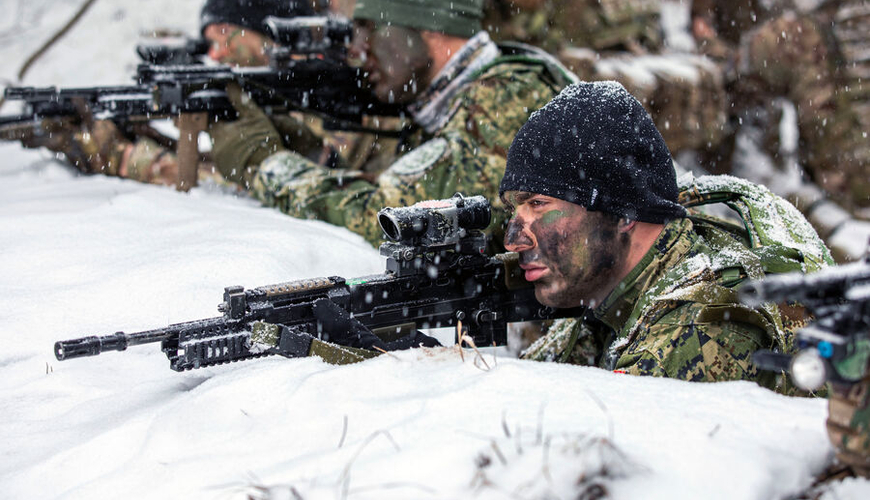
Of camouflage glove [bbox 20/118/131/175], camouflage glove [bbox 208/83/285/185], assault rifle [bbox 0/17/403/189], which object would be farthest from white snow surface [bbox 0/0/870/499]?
camouflage glove [bbox 20/118/131/175]

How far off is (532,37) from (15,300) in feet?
29.8

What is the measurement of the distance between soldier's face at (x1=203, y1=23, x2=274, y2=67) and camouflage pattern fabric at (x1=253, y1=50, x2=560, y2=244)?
9.00ft

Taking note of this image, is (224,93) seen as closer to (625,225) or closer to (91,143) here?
(91,143)

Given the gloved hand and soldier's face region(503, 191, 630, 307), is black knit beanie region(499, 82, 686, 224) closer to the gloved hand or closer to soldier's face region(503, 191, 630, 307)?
soldier's face region(503, 191, 630, 307)

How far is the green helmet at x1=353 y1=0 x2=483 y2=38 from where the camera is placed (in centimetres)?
491

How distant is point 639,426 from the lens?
1.62 m

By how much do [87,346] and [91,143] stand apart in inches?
164

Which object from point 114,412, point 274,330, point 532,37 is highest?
point 532,37

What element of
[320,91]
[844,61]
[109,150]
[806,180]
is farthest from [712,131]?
[109,150]

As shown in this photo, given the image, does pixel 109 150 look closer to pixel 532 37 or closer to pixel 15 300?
pixel 15 300

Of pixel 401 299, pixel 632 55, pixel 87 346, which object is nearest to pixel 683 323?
pixel 401 299

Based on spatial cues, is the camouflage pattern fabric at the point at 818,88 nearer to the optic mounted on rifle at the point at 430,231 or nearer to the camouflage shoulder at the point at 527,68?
the camouflage shoulder at the point at 527,68

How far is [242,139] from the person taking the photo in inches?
206

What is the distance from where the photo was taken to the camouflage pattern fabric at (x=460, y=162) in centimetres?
444
